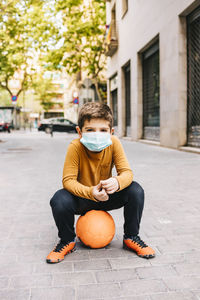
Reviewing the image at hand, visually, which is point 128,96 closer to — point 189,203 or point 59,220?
point 189,203

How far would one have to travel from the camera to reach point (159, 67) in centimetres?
1469

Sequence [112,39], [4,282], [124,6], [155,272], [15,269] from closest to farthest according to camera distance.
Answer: [4,282] → [155,272] → [15,269] → [124,6] → [112,39]

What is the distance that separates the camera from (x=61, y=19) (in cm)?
2488

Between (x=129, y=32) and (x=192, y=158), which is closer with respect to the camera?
(x=192, y=158)

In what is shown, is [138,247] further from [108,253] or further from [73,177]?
[73,177]

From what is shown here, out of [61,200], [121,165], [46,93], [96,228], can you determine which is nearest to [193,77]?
[121,165]

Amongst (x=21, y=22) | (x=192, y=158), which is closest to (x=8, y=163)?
(x=192, y=158)

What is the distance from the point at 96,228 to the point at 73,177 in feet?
1.59

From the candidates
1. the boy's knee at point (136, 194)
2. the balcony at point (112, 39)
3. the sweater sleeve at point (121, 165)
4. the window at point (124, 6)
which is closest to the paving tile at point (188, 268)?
Result: the boy's knee at point (136, 194)

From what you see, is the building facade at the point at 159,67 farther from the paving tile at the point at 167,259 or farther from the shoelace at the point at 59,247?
the shoelace at the point at 59,247

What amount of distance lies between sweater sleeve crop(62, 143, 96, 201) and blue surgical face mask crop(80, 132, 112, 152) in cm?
19

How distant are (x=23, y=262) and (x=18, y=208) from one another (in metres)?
1.88

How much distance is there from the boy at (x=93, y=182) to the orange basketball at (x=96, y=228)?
90mm

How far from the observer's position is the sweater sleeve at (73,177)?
9.61 feet
